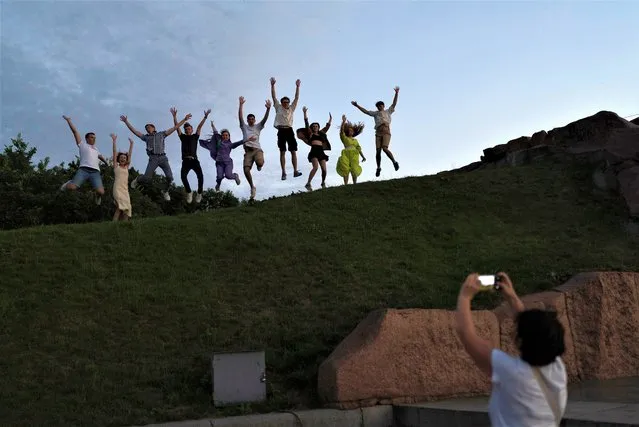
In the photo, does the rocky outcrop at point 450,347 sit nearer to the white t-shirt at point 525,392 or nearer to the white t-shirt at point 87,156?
the white t-shirt at point 525,392

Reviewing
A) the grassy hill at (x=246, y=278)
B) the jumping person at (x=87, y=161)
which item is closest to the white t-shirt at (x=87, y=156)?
the jumping person at (x=87, y=161)

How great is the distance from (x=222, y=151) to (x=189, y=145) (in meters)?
0.75

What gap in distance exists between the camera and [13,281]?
9375 millimetres

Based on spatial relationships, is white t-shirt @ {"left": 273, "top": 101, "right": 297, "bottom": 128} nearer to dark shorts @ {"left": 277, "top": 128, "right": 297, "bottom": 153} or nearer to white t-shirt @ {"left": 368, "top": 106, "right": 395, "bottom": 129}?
dark shorts @ {"left": 277, "top": 128, "right": 297, "bottom": 153}

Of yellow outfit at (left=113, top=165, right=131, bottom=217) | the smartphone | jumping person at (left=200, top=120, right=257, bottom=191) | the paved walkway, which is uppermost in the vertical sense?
jumping person at (left=200, top=120, right=257, bottom=191)

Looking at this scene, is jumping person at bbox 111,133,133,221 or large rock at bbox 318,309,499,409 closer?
large rock at bbox 318,309,499,409

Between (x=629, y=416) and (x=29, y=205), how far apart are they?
32064 millimetres

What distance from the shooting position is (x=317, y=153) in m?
15.0

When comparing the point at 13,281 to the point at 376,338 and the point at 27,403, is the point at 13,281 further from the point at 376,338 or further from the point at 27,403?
the point at 376,338

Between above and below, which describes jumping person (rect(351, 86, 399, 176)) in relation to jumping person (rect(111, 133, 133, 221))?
above

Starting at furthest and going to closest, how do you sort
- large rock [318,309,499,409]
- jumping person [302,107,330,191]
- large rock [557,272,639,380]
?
jumping person [302,107,330,191] < large rock [557,272,639,380] < large rock [318,309,499,409]

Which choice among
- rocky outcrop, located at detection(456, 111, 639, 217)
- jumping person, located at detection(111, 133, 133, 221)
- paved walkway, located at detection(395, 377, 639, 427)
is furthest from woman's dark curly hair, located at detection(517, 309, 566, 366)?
jumping person, located at detection(111, 133, 133, 221)

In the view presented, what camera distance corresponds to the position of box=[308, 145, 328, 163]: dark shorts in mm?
14969

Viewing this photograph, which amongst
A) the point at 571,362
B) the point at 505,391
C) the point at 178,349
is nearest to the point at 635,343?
the point at 571,362
